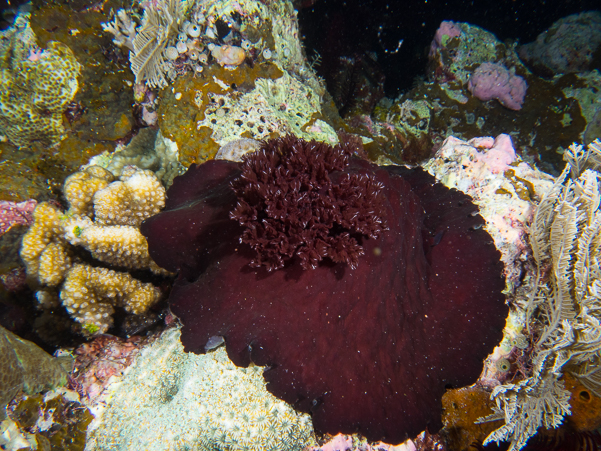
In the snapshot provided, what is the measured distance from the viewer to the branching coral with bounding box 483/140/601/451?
8.83 ft

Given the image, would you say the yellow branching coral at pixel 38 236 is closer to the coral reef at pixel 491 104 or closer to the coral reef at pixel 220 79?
the coral reef at pixel 220 79

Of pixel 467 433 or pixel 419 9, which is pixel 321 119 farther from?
pixel 419 9

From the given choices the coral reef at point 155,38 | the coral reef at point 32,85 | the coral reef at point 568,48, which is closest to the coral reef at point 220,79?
the coral reef at point 155,38

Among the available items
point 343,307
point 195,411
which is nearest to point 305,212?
point 343,307

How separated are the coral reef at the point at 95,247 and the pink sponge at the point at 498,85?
788 cm

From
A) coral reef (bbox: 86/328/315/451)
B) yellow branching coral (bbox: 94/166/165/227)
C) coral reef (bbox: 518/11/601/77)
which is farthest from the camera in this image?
coral reef (bbox: 518/11/601/77)

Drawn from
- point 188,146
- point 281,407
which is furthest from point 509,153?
point 188,146

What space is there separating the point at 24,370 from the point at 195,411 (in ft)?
4.81

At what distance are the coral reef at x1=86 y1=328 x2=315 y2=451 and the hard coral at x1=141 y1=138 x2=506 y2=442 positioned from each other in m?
0.28

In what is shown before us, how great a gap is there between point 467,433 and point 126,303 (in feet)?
12.3

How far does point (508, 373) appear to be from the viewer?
293cm

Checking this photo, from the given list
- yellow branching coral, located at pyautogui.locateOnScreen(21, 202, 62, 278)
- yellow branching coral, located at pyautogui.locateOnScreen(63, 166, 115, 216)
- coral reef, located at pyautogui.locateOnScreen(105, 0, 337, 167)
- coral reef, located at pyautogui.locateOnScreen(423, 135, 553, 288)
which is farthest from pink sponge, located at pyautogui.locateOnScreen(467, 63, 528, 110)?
yellow branching coral, located at pyautogui.locateOnScreen(21, 202, 62, 278)

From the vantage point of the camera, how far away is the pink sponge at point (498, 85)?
7359 mm

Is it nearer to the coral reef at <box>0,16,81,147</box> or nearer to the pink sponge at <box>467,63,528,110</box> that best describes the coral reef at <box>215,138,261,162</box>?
the coral reef at <box>0,16,81,147</box>
